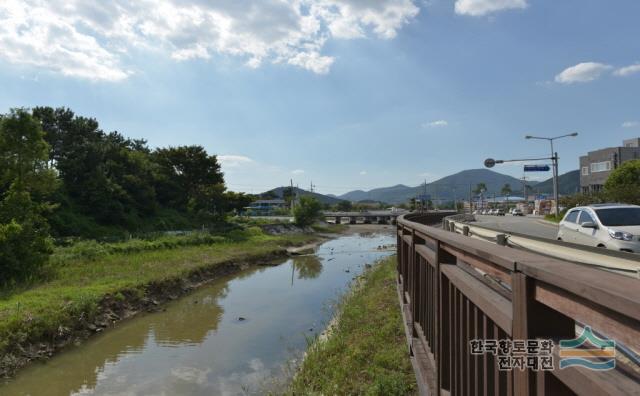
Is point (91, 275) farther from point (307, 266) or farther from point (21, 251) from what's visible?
point (307, 266)

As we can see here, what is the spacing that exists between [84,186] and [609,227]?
40.1 m

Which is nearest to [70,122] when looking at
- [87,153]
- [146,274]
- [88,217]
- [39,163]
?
[87,153]

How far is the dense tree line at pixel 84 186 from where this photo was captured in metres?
17.5

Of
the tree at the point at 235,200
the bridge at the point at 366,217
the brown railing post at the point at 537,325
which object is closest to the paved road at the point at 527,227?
the brown railing post at the point at 537,325

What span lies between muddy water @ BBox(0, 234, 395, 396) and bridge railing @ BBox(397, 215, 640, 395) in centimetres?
633

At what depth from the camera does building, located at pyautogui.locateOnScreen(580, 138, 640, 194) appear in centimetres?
5128

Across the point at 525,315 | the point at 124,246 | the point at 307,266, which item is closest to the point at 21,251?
the point at 124,246

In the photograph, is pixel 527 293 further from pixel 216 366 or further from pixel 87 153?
pixel 87 153

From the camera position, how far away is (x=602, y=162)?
53.8 metres

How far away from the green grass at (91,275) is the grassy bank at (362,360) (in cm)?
820

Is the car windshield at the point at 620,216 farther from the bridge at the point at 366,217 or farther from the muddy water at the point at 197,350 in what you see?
the bridge at the point at 366,217

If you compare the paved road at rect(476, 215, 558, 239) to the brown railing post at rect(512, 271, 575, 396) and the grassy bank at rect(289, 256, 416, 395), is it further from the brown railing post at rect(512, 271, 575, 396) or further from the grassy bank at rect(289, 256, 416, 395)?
the brown railing post at rect(512, 271, 575, 396)

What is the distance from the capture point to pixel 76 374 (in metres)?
10.2

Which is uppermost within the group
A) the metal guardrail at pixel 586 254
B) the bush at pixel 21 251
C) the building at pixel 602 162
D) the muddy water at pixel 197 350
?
the building at pixel 602 162
